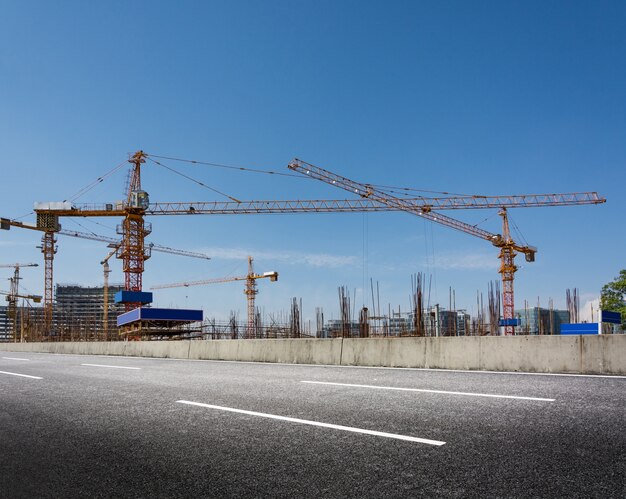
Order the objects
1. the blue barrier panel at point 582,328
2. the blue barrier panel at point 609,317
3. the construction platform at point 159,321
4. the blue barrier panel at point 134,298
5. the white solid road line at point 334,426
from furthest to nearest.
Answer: the blue barrier panel at point 134,298
the construction platform at point 159,321
the blue barrier panel at point 582,328
the blue barrier panel at point 609,317
the white solid road line at point 334,426

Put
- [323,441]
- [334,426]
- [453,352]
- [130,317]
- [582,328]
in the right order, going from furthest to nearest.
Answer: [130,317], [582,328], [453,352], [334,426], [323,441]

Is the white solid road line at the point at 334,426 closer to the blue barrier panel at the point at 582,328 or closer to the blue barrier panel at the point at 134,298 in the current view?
the blue barrier panel at the point at 582,328

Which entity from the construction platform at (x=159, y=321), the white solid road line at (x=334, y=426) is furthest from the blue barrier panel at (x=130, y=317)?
the white solid road line at (x=334, y=426)

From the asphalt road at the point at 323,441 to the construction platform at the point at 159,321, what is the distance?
40.4m

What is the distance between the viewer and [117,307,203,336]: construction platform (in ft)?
158

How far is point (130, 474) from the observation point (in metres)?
4.05

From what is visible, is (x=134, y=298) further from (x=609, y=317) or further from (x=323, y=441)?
(x=323, y=441)

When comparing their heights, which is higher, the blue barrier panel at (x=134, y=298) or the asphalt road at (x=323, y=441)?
the blue barrier panel at (x=134, y=298)

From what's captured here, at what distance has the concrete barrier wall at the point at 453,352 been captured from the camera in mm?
10641

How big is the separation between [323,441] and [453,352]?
330 inches

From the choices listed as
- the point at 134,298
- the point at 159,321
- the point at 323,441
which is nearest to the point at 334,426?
the point at 323,441

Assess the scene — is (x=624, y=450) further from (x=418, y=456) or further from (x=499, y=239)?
(x=499, y=239)

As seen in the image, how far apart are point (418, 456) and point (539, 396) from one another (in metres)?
3.87

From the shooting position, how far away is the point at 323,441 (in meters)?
4.93
